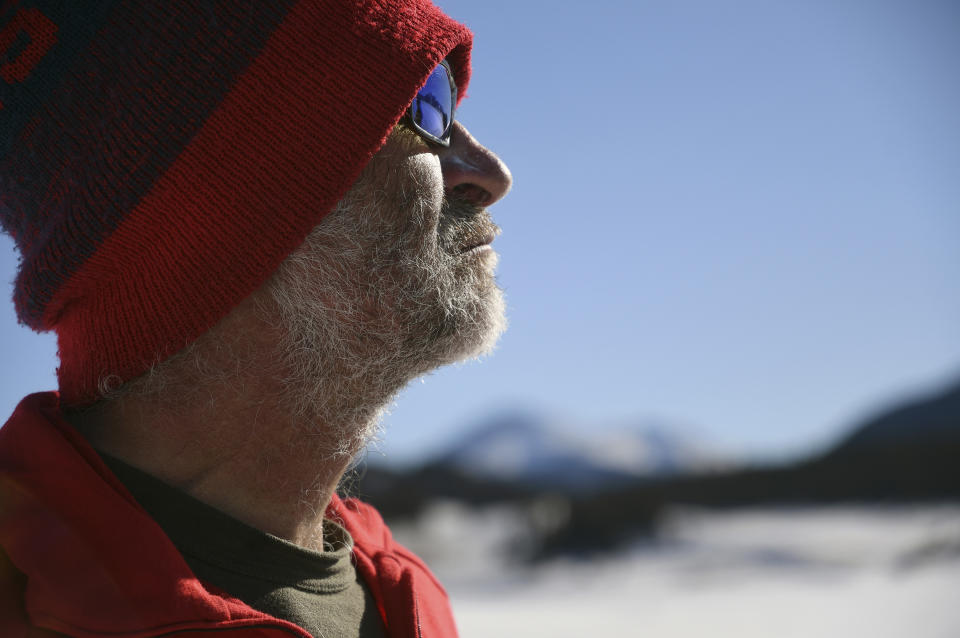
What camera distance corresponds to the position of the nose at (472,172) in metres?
1.80

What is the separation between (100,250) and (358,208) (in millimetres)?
526

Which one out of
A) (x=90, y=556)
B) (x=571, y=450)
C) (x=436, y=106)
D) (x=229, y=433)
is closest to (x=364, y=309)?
(x=229, y=433)

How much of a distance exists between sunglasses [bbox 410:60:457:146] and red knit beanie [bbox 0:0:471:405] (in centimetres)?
13

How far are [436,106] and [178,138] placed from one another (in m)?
0.60

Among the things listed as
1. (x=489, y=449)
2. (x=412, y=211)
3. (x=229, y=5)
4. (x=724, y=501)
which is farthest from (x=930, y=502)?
(x=489, y=449)

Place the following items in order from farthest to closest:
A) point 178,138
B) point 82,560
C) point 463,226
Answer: point 463,226
point 178,138
point 82,560

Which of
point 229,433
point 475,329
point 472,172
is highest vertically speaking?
point 472,172

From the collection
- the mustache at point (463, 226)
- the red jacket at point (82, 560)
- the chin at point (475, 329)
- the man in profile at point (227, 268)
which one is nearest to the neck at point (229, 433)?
the man in profile at point (227, 268)

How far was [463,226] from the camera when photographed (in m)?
1.78

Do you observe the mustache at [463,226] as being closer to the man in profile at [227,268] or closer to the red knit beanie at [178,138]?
the man in profile at [227,268]

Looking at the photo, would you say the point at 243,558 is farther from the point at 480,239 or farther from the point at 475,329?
the point at 480,239

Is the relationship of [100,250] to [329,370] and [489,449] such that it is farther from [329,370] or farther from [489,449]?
[489,449]

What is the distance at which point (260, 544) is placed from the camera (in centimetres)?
149

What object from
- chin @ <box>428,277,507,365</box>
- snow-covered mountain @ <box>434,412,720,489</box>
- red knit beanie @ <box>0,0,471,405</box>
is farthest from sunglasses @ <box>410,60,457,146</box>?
snow-covered mountain @ <box>434,412,720,489</box>
